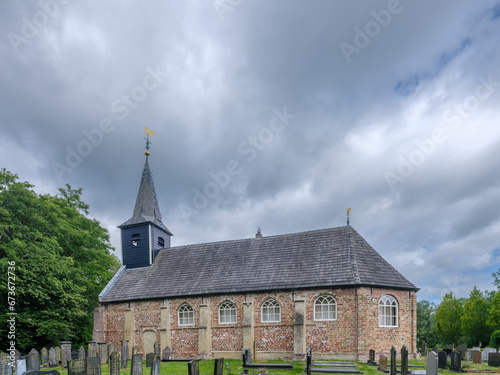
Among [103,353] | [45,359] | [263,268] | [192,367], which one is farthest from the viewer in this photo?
[263,268]

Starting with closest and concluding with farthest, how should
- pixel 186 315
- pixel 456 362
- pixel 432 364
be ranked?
pixel 432 364, pixel 456 362, pixel 186 315

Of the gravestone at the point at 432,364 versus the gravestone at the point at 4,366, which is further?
the gravestone at the point at 4,366

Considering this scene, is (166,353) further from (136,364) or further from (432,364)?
(432,364)

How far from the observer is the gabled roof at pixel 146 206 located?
27.8 metres

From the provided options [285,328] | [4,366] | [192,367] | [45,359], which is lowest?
[45,359]

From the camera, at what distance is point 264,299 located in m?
21.2

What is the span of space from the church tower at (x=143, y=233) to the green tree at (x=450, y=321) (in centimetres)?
3434

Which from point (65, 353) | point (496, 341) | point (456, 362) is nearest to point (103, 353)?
point (65, 353)

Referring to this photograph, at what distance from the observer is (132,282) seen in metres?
25.8

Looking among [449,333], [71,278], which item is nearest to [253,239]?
[71,278]

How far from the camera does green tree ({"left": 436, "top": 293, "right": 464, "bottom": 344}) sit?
134 ft

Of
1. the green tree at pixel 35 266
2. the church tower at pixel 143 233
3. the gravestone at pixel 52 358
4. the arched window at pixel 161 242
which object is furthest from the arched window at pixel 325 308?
the green tree at pixel 35 266

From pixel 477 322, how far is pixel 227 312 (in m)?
30.7

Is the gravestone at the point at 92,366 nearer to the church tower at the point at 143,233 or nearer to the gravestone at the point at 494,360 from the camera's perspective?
the church tower at the point at 143,233
